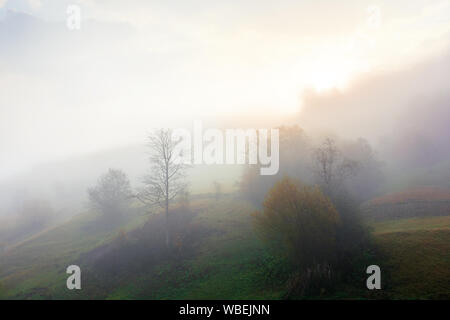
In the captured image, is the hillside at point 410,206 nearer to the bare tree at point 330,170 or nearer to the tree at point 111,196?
the bare tree at point 330,170

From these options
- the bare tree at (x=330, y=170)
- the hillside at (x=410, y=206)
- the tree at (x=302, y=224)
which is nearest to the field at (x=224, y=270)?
the tree at (x=302, y=224)

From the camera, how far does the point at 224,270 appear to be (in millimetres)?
26453

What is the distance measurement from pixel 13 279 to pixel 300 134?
204 feet

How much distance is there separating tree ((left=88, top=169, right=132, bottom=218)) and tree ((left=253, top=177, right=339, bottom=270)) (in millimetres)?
48327

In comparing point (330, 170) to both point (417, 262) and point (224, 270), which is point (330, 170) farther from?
point (224, 270)

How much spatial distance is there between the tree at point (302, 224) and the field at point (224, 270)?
3.01 metres

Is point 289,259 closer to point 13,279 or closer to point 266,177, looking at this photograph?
point 266,177

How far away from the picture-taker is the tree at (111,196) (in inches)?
2297

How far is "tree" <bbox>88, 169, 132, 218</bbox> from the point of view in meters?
58.3

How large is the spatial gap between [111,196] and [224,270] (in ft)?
142

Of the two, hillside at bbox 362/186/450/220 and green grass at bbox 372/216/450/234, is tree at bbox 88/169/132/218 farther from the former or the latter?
hillside at bbox 362/186/450/220

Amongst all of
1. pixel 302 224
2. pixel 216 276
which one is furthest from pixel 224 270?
pixel 302 224

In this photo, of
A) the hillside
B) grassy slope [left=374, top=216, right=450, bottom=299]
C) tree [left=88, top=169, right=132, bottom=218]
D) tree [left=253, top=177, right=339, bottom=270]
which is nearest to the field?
grassy slope [left=374, top=216, right=450, bottom=299]
